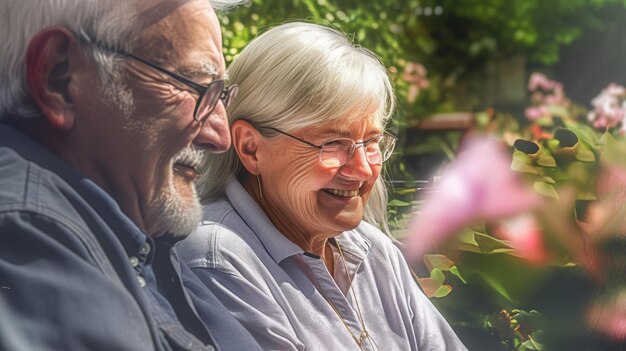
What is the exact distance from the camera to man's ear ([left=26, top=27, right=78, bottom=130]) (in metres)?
1.51

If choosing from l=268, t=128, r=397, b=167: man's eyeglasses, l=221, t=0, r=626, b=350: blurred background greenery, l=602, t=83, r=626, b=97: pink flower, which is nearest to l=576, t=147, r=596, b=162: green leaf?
l=221, t=0, r=626, b=350: blurred background greenery

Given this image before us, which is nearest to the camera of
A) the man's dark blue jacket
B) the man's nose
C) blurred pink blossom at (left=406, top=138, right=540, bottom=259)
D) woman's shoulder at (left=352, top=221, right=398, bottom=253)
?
the man's dark blue jacket

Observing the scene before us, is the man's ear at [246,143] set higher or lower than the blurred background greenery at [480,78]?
higher

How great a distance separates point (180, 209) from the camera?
1693mm

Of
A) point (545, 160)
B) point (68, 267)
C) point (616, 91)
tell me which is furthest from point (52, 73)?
point (616, 91)

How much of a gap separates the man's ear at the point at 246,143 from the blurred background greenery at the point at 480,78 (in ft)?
0.91

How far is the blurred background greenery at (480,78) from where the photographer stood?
8.57ft

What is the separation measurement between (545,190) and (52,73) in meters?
1.43

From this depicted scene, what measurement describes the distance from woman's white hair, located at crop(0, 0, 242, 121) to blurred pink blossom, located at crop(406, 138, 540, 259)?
3.81 feet

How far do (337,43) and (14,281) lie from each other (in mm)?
934

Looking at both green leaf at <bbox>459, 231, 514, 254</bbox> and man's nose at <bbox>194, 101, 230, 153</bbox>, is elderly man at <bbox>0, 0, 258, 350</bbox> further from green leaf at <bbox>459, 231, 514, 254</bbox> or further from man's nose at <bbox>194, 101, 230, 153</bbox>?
green leaf at <bbox>459, 231, 514, 254</bbox>

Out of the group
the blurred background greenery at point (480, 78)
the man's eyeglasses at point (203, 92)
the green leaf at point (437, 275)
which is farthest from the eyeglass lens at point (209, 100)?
the green leaf at point (437, 275)

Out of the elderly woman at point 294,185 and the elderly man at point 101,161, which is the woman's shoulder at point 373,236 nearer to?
the elderly woman at point 294,185

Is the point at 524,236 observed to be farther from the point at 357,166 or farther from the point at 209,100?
the point at 209,100
